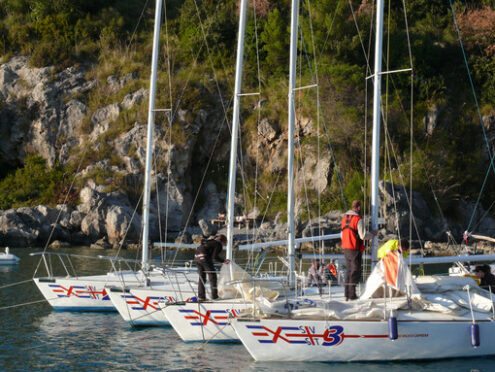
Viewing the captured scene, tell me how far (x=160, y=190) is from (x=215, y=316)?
39755 mm

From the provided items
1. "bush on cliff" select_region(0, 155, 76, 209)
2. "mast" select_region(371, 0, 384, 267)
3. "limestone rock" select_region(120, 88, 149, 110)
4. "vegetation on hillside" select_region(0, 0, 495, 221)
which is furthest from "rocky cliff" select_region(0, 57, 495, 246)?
"mast" select_region(371, 0, 384, 267)

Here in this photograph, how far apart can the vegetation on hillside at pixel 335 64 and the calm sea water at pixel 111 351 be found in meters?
34.2

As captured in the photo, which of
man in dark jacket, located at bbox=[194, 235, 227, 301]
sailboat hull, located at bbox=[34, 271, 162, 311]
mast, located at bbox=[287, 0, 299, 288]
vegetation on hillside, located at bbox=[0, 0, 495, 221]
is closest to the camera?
man in dark jacket, located at bbox=[194, 235, 227, 301]

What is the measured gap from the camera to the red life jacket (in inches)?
585

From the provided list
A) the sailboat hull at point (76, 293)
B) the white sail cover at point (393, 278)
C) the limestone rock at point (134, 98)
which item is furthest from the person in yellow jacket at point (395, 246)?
the limestone rock at point (134, 98)

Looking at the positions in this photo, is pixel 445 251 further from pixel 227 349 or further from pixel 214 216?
pixel 227 349

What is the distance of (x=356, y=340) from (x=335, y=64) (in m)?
44.7

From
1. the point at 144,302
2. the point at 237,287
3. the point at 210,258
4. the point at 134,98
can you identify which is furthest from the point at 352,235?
the point at 134,98

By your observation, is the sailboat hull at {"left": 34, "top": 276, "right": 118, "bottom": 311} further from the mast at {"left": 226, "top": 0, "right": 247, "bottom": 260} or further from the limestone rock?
the limestone rock

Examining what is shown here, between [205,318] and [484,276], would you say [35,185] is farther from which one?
[484,276]

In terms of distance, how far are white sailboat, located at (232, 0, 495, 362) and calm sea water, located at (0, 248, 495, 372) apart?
0.92 ft

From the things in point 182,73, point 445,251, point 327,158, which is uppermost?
point 182,73

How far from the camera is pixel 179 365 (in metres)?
14.3

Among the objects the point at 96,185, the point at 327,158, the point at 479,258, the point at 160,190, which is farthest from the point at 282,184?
the point at 479,258
